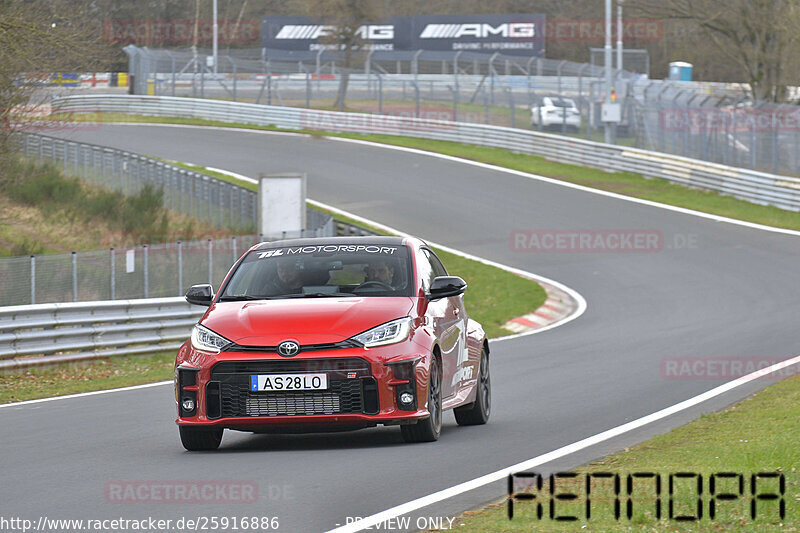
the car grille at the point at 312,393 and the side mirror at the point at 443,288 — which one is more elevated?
the side mirror at the point at 443,288

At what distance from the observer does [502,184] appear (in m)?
40.0

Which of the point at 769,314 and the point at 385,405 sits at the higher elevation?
the point at 385,405

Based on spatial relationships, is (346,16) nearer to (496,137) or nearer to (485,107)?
(485,107)

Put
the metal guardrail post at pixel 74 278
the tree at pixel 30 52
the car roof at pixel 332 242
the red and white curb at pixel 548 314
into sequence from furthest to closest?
the red and white curb at pixel 548 314 → the tree at pixel 30 52 → the metal guardrail post at pixel 74 278 → the car roof at pixel 332 242

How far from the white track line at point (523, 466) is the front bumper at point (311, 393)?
1.01 m

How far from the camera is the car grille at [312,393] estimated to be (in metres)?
9.16

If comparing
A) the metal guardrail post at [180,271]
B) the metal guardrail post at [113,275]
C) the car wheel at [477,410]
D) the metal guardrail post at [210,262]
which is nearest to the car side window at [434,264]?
the car wheel at [477,410]

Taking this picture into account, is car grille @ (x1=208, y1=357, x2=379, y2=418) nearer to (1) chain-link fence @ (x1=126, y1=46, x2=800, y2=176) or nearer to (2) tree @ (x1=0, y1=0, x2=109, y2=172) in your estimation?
(2) tree @ (x1=0, y1=0, x2=109, y2=172)

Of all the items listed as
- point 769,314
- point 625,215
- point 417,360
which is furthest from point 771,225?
point 417,360

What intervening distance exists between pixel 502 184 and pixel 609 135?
5.18 m

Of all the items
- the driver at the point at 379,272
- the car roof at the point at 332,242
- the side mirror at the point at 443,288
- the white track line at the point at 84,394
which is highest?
the car roof at the point at 332,242

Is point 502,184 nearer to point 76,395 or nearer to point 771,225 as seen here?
point 771,225

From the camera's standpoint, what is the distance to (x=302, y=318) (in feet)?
30.9

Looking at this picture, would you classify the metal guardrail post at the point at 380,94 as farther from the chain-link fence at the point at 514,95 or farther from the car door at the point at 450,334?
the car door at the point at 450,334
